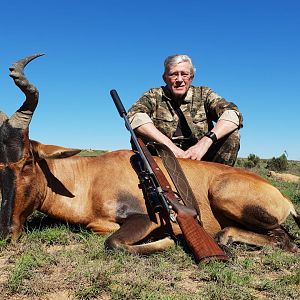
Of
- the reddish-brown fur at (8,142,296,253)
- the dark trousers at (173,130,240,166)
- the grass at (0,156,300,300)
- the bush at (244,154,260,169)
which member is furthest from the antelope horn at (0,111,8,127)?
the bush at (244,154,260,169)

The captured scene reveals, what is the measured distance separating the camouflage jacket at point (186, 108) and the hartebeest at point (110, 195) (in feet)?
5.01

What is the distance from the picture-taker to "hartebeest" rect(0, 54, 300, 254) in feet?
15.7

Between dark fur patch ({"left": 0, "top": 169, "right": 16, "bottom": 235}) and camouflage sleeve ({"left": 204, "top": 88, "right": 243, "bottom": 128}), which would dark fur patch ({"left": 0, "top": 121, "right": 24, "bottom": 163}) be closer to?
dark fur patch ({"left": 0, "top": 169, "right": 16, "bottom": 235})

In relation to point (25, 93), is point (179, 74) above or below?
above

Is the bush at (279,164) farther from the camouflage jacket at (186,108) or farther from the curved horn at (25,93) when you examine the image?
the curved horn at (25,93)

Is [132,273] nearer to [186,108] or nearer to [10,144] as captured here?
[10,144]

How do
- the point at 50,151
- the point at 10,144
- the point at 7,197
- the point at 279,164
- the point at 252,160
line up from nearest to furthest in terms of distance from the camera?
the point at 7,197 < the point at 10,144 < the point at 50,151 < the point at 279,164 < the point at 252,160

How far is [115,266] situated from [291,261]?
172cm

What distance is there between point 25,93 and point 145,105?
2.36m

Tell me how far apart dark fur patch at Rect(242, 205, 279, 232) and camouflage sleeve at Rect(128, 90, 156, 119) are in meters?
2.46

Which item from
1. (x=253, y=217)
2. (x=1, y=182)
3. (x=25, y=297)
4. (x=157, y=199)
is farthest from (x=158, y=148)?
(x=25, y=297)

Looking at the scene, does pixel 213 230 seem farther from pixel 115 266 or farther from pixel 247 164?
pixel 247 164

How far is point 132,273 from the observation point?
146 inches

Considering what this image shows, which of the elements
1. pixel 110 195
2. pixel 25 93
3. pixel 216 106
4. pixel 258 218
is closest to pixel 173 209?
pixel 110 195
